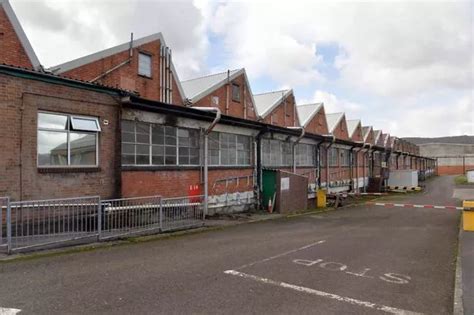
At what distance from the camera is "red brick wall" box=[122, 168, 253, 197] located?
518 inches

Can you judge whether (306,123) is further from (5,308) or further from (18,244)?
(5,308)

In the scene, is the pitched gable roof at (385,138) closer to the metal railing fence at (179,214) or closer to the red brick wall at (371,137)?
the red brick wall at (371,137)

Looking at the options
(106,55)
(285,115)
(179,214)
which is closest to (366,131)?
(285,115)

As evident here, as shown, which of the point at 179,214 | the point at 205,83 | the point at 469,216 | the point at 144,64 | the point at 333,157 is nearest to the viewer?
the point at 469,216

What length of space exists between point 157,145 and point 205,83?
7151mm

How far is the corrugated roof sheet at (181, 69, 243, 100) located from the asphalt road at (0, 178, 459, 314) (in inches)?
374

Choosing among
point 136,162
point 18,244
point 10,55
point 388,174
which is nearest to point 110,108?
point 136,162

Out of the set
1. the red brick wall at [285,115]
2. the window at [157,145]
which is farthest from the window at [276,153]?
the window at [157,145]

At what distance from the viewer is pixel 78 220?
32.7ft

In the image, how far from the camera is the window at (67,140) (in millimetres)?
10703

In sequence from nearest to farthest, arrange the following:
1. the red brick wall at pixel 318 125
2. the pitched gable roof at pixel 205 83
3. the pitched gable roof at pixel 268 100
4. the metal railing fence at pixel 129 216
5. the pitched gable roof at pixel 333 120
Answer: the metal railing fence at pixel 129 216
the pitched gable roof at pixel 205 83
the pitched gable roof at pixel 268 100
the red brick wall at pixel 318 125
the pitched gable roof at pixel 333 120

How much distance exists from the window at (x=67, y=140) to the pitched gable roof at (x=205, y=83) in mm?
6976

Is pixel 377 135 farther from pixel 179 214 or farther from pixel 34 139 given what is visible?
pixel 34 139

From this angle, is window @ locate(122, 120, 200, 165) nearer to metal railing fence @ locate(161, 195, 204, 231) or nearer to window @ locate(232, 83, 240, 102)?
metal railing fence @ locate(161, 195, 204, 231)
